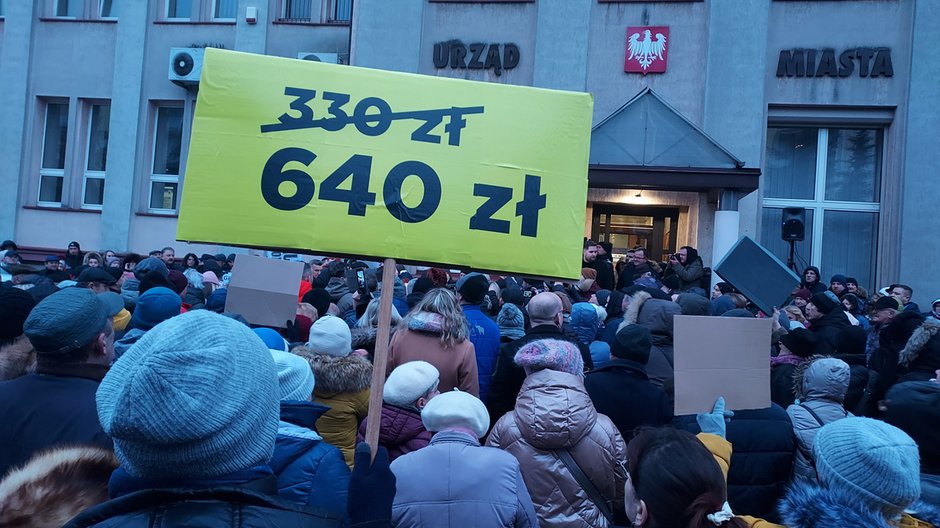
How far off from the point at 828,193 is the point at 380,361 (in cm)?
1514

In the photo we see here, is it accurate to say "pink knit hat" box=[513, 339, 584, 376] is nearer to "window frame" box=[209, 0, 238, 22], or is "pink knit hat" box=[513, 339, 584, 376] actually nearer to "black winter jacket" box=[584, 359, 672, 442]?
"black winter jacket" box=[584, 359, 672, 442]

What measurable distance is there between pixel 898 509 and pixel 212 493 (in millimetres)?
2167

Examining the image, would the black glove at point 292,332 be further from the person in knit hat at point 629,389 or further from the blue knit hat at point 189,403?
the blue knit hat at point 189,403

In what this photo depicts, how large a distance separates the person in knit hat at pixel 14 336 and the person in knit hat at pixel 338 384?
134 cm

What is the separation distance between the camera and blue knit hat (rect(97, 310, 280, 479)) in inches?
63.6

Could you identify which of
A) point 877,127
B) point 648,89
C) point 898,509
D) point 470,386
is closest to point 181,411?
point 898,509

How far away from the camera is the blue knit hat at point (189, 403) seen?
1.61 metres

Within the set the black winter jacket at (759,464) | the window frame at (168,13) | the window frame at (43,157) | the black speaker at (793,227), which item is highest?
the window frame at (168,13)

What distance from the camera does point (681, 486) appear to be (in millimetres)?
2230

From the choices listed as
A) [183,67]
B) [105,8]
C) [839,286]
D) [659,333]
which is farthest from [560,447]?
[105,8]

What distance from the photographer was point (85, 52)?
63.7 ft

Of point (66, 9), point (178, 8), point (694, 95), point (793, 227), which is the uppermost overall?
point (178, 8)

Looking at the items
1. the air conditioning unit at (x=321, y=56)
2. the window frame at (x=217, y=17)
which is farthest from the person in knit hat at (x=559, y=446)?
the window frame at (x=217, y=17)

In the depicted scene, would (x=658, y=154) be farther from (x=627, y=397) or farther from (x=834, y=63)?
(x=627, y=397)
